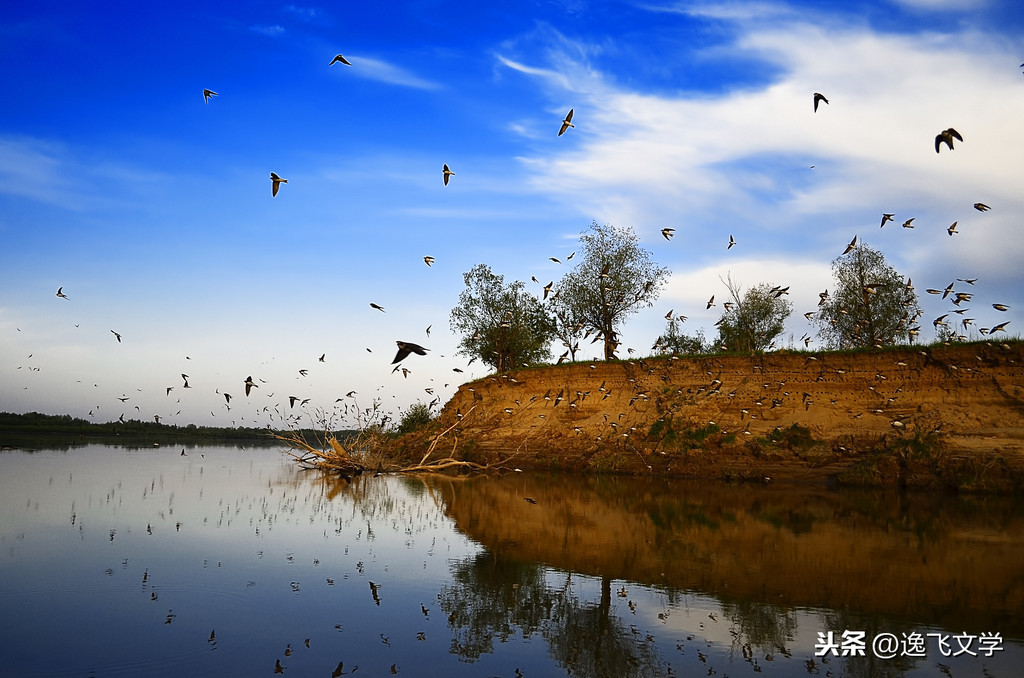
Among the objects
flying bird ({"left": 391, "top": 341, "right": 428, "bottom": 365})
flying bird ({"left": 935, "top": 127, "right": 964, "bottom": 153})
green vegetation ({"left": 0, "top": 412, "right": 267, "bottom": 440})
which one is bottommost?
green vegetation ({"left": 0, "top": 412, "right": 267, "bottom": 440})

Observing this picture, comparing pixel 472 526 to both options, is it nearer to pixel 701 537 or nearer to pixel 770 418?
pixel 701 537

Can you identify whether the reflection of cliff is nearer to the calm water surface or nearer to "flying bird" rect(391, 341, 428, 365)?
the calm water surface

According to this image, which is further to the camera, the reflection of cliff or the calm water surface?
the reflection of cliff

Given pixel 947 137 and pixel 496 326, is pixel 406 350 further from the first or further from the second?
pixel 496 326

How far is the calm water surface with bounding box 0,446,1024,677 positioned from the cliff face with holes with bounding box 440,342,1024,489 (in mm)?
11140

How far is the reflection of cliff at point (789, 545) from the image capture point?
9.61 m

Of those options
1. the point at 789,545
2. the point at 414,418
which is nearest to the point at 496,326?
the point at 414,418

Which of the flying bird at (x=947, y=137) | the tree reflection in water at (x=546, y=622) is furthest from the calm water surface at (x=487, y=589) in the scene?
the flying bird at (x=947, y=137)

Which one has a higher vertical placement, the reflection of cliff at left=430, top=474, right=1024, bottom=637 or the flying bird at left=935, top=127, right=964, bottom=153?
the flying bird at left=935, top=127, right=964, bottom=153

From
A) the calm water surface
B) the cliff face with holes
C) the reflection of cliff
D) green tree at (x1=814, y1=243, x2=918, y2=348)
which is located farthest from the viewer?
green tree at (x1=814, y1=243, x2=918, y2=348)

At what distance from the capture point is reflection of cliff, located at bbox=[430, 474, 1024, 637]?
9.61 metres

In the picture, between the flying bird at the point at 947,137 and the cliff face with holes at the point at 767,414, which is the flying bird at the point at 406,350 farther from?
the cliff face with holes at the point at 767,414

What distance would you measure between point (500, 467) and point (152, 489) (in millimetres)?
19566

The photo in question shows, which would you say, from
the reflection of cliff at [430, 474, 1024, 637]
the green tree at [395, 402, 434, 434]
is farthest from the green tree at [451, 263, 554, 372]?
the reflection of cliff at [430, 474, 1024, 637]
